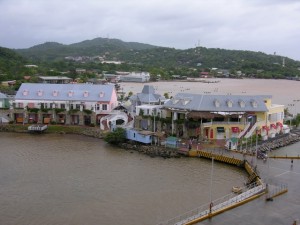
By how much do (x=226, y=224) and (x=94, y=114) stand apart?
31519mm

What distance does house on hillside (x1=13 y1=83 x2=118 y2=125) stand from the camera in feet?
169

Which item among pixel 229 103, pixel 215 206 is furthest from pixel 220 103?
pixel 215 206

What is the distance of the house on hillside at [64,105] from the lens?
51.4 meters

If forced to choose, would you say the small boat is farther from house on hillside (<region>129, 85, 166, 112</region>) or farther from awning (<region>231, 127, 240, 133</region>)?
house on hillside (<region>129, 85, 166, 112</region>)

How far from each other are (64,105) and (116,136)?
1213 cm

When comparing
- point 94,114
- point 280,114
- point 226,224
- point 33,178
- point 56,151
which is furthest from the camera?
point 94,114

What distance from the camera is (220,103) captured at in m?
43.7

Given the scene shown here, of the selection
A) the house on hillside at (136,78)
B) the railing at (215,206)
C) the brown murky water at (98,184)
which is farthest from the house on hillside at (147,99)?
the house on hillside at (136,78)

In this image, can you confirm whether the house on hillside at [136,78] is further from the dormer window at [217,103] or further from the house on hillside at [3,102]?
A: the dormer window at [217,103]

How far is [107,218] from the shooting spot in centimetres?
2461

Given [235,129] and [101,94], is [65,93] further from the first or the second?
[235,129]

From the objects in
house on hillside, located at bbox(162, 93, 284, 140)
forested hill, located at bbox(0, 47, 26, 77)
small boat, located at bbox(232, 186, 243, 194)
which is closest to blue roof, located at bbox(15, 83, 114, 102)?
house on hillside, located at bbox(162, 93, 284, 140)

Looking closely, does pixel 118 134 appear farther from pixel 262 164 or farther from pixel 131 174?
pixel 262 164

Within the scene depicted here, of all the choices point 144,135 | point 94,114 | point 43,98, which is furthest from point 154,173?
point 43,98
